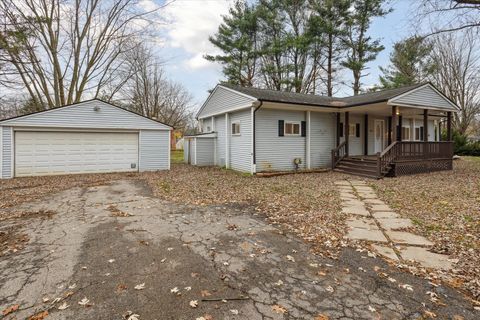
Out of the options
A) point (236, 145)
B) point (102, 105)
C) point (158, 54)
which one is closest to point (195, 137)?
point (236, 145)

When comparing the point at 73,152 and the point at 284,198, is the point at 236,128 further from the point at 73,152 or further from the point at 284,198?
the point at 73,152

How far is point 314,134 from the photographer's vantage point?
13.0 meters

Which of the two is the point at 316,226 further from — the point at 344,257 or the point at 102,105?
the point at 102,105

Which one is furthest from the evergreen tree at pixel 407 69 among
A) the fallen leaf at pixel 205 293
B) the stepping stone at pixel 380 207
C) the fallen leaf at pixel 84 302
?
the fallen leaf at pixel 84 302

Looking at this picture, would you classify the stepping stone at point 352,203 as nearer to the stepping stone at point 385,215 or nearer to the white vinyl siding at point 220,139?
the stepping stone at point 385,215

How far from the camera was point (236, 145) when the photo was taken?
12891mm

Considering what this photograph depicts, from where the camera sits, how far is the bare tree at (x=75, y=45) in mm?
16906

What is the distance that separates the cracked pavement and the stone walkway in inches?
20.2

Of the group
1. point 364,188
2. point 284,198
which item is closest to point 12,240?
point 284,198

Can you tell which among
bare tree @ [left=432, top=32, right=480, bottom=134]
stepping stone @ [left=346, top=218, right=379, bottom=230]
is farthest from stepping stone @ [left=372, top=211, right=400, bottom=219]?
bare tree @ [left=432, top=32, right=480, bottom=134]

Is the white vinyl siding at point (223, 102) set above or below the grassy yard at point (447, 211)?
above

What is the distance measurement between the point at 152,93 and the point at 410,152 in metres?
23.8

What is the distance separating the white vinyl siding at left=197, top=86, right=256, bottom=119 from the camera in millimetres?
11748

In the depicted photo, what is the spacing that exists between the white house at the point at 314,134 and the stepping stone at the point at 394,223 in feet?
19.0
